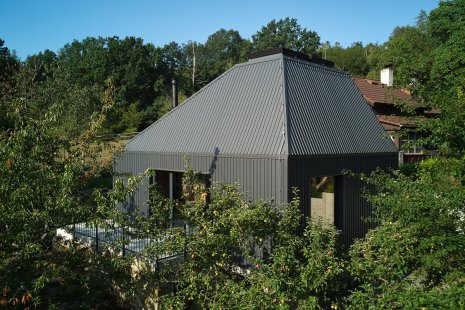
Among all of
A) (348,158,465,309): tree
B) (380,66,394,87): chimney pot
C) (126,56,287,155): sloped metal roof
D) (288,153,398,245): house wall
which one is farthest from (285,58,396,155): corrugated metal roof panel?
(380,66,394,87): chimney pot

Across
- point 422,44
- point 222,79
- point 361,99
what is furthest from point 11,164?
point 422,44

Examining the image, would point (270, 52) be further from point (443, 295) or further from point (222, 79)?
point (443, 295)

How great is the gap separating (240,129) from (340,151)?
114 inches

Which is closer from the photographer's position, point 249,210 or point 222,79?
point 249,210

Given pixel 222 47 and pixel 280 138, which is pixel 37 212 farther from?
pixel 222 47

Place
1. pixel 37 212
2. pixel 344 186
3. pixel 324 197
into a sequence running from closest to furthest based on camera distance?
pixel 37 212, pixel 344 186, pixel 324 197

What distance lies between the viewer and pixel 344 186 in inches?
437

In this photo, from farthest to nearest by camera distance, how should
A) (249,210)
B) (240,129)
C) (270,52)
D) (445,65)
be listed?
(445,65) → (270,52) → (240,129) → (249,210)

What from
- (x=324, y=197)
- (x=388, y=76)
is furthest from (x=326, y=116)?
(x=388, y=76)

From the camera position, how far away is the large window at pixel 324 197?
37.5ft

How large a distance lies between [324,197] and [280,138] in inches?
116

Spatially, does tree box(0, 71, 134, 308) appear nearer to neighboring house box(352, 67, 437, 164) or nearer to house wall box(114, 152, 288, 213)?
house wall box(114, 152, 288, 213)

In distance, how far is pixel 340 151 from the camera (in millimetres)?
11000

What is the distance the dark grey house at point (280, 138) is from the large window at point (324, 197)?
0.03m
